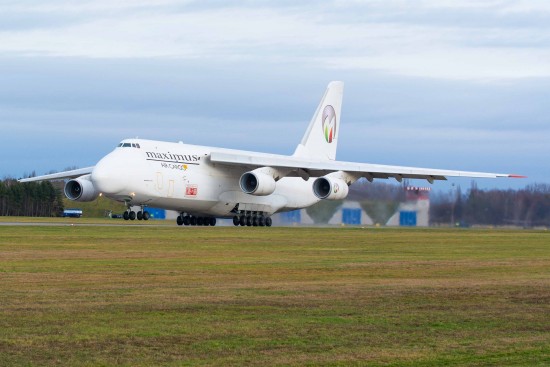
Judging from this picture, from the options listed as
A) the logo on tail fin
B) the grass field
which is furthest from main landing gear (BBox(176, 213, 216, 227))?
the grass field

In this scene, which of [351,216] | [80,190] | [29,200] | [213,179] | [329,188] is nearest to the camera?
[80,190]

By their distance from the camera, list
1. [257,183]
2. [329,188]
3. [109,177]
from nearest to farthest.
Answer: [109,177] < [257,183] < [329,188]

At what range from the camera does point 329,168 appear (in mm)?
48906

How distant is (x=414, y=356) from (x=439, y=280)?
851cm

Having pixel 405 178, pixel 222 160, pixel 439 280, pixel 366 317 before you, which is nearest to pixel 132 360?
pixel 366 317

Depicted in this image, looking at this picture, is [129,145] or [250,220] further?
[250,220]

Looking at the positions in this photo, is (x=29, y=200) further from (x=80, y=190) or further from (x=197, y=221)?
(x=80, y=190)

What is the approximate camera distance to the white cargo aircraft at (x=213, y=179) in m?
44.2

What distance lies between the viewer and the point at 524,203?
5194 cm

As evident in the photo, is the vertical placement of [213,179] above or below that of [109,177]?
above

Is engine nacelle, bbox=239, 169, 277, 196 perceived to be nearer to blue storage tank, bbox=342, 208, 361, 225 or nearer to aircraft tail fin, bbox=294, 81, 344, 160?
blue storage tank, bbox=342, 208, 361, 225

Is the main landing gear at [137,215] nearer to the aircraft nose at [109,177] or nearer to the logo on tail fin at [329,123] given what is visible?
the aircraft nose at [109,177]

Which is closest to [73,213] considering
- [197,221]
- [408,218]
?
[197,221]

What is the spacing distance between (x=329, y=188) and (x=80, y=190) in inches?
424
